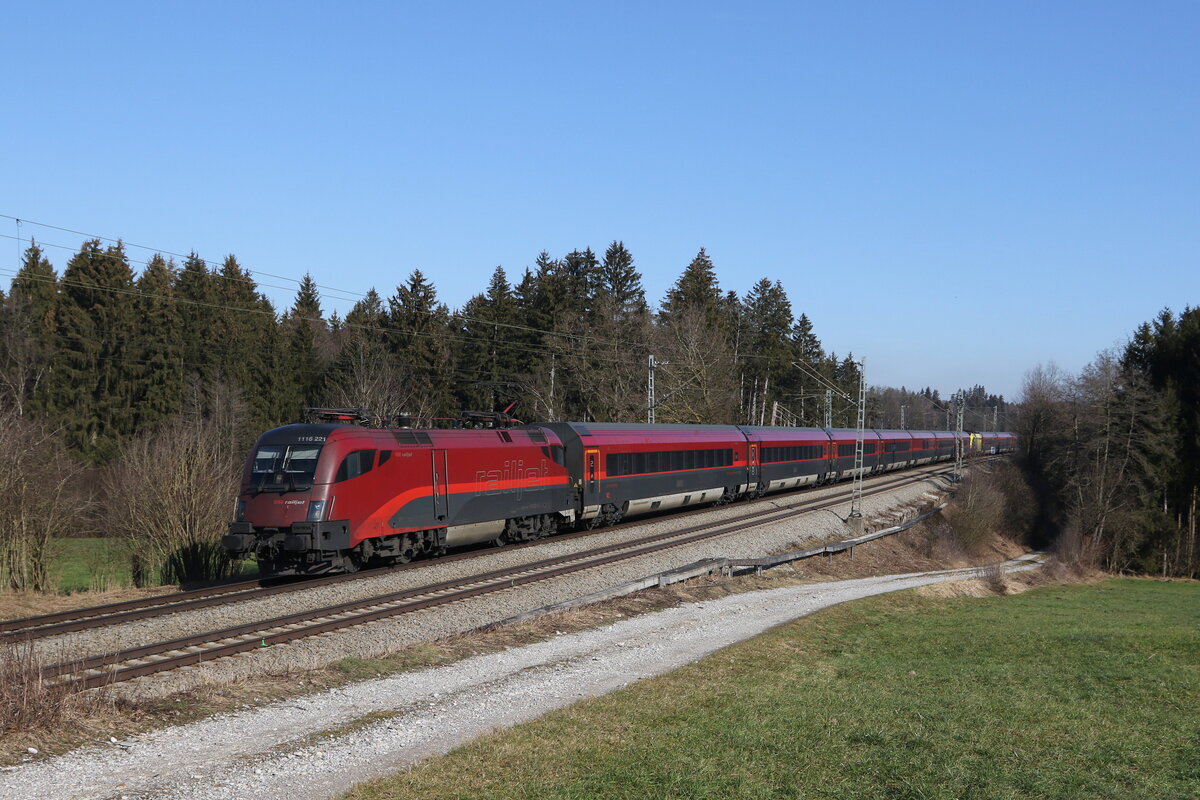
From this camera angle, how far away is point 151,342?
6231cm

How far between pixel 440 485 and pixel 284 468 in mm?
4039

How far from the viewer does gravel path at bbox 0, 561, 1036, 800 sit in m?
8.28

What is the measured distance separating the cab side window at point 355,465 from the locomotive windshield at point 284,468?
1.78ft

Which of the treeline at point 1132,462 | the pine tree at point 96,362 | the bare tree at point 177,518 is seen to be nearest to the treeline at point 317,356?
the pine tree at point 96,362

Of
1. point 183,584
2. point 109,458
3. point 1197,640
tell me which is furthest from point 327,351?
point 1197,640

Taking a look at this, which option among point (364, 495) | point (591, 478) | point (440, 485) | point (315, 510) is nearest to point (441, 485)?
point (440, 485)

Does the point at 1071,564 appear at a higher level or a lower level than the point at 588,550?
lower

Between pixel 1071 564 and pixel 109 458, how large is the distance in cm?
5447

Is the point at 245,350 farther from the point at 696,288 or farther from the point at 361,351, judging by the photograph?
the point at 696,288

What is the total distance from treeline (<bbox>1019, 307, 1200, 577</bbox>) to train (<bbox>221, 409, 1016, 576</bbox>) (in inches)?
1239

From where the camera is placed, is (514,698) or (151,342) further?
(151,342)

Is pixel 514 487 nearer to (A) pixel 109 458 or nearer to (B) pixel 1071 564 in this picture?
(B) pixel 1071 564

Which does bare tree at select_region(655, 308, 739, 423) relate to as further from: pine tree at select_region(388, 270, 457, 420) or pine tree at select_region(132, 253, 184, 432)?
pine tree at select_region(132, 253, 184, 432)

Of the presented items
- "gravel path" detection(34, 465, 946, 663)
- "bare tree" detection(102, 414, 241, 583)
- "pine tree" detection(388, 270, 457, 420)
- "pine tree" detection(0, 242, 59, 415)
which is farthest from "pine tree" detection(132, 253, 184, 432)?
"gravel path" detection(34, 465, 946, 663)
